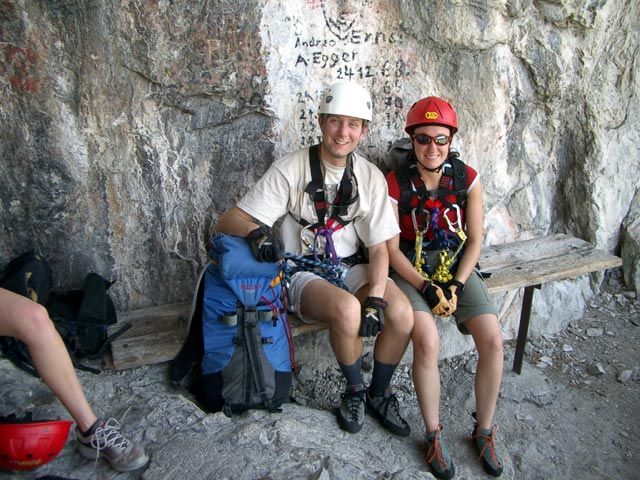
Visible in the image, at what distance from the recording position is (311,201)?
398 centimetres

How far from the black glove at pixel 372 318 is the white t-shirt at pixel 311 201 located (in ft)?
1.60

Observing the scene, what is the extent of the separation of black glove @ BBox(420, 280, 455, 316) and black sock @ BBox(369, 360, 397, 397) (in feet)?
1.66

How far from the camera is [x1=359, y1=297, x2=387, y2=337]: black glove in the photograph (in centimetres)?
362

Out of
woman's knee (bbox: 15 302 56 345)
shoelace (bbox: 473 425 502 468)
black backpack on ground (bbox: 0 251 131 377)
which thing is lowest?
shoelace (bbox: 473 425 502 468)

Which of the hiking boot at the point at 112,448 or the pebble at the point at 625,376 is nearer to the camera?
the hiking boot at the point at 112,448

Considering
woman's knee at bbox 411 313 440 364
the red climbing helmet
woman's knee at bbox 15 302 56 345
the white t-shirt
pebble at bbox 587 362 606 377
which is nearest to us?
the red climbing helmet

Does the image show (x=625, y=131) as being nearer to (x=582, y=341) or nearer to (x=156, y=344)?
(x=582, y=341)

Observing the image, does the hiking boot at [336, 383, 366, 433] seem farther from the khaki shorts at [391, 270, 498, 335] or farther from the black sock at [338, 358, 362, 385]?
the khaki shorts at [391, 270, 498, 335]

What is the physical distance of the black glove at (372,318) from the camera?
3625 millimetres

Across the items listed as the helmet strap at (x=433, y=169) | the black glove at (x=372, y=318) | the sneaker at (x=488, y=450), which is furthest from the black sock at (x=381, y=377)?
the helmet strap at (x=433, y=169)

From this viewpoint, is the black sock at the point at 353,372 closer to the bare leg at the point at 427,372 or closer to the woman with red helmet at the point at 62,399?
the bare leg at the point at 427,372

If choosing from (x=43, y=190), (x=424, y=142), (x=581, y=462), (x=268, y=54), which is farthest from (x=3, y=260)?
(x=581, y=462)

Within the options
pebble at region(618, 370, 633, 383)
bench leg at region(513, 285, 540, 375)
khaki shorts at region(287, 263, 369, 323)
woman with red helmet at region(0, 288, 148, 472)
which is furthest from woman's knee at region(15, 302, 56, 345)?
pebble at region(618, 370, 633, 383)

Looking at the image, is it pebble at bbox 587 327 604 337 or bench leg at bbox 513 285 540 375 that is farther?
pebble at bbox 587 327 604 337
